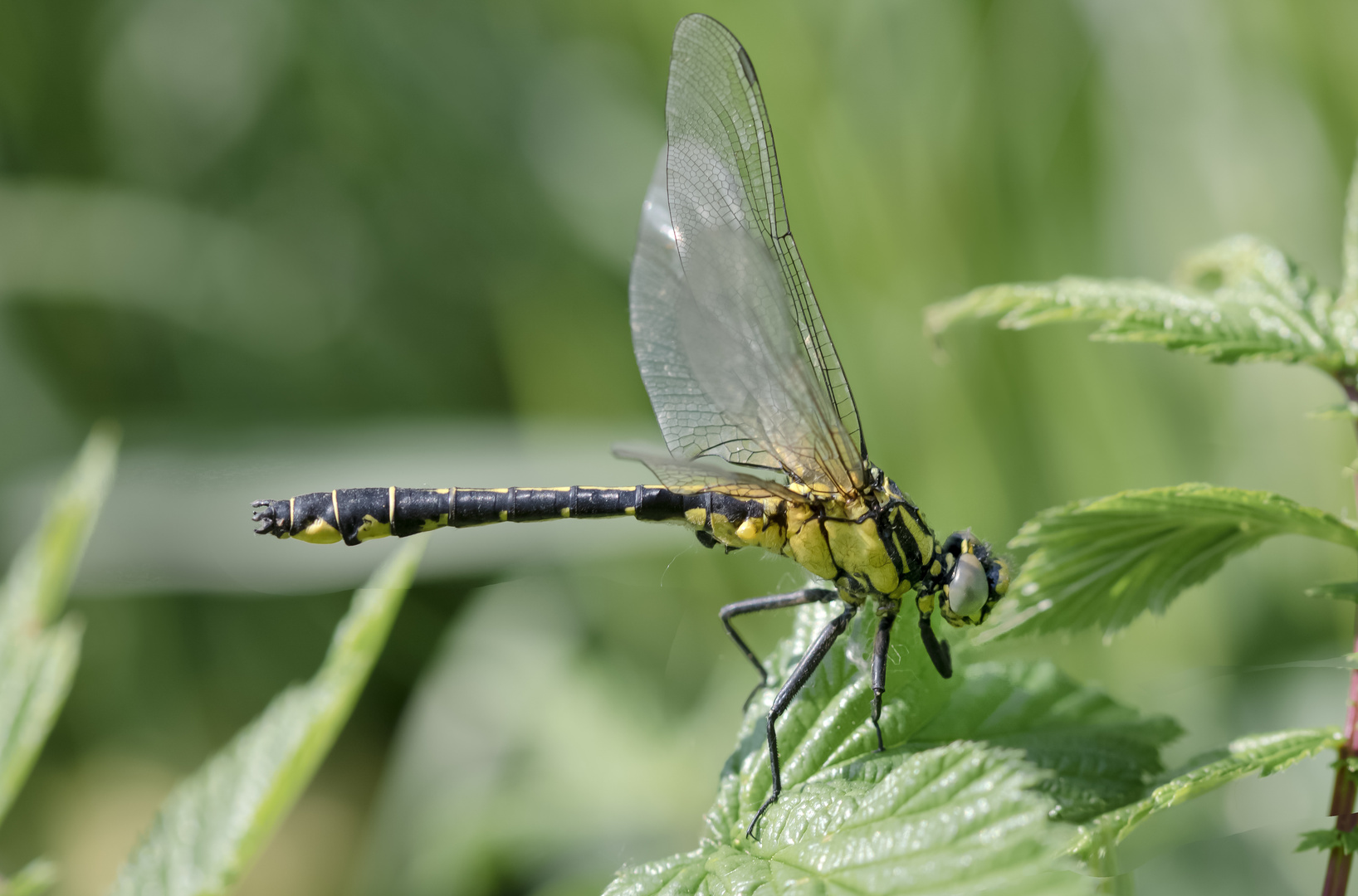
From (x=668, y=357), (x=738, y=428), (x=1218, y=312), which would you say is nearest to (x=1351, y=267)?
(x=1218, y=312)

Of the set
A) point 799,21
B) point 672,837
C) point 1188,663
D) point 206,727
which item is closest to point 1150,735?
point 672,837

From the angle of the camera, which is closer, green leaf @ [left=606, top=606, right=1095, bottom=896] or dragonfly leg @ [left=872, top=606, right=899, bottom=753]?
green leaf @ [left=606, top=606, right=1095, bottom=896]

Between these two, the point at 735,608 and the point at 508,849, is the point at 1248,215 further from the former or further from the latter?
the point at 508,849

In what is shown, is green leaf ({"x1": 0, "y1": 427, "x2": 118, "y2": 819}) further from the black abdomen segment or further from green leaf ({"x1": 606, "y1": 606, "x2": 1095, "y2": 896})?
green leaf ({"x1": 606, "y1": 606, "x2": 1095, "y2": 896})

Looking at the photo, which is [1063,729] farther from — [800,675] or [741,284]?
[741,284]

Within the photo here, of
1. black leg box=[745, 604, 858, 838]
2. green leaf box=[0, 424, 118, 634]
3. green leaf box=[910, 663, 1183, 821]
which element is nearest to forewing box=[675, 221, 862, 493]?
black leg box=[745, 604, 858, 838]

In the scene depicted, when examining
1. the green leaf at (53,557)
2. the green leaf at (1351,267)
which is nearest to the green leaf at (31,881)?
the green leaf at (53,557)

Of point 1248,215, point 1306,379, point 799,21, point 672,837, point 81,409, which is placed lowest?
point 672,837
